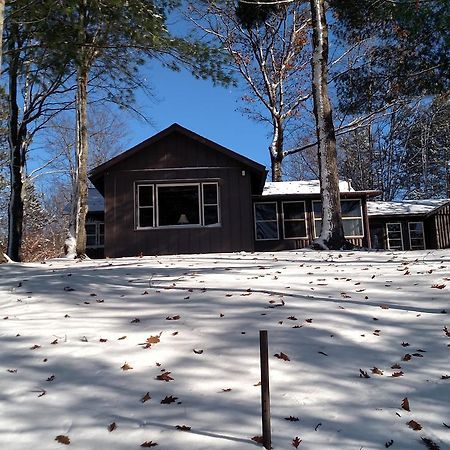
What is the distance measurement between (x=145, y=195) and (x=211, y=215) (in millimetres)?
2399

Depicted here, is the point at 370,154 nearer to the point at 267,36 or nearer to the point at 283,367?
the point at 267,36

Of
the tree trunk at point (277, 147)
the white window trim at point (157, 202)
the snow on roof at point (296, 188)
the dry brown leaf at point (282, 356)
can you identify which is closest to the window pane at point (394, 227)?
the snow on roof at point (296, 188)

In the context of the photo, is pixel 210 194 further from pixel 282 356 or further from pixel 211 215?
pixel 282 356

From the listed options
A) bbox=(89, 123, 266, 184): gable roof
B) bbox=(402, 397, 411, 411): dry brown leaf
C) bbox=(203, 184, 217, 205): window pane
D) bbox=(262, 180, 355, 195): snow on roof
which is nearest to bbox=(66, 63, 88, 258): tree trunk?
bbox=(89, 123, 266, 184): gable roof

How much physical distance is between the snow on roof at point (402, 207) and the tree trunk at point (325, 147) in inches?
417

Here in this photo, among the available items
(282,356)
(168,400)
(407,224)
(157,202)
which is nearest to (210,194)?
(157,202)

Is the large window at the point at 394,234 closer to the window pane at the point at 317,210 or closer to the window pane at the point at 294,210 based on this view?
the window pane at the point at 317,210

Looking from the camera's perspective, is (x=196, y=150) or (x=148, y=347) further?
(x=196, y=150)

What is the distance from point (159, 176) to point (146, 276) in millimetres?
8867

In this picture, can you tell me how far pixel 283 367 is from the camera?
3.94 meters

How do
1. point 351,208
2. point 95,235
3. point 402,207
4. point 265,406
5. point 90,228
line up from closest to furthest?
point 265,406
point 351,208
point 95,235
point 90,228
point 402,207

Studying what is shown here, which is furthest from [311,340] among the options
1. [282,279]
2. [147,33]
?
[147,33]

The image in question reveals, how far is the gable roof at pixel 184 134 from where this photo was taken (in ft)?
52.6

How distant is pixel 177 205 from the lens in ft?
54.8
